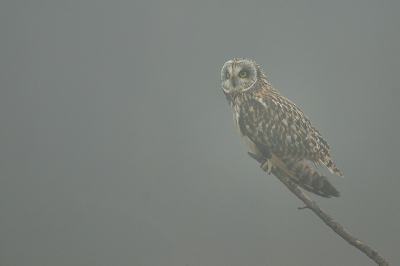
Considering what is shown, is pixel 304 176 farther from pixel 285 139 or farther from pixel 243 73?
pixel 243 73

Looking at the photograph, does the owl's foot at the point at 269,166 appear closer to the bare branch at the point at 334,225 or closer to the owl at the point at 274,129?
the owl at the point at 274,129

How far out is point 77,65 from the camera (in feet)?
7.79

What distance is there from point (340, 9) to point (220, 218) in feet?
5.34

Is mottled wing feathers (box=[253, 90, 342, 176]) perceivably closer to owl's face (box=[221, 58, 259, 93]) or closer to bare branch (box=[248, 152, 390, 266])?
owl's face (box=[221, 58, 259, 93])

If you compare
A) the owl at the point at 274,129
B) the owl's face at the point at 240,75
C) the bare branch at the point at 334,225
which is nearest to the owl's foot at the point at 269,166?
the owl at the point at 274,129

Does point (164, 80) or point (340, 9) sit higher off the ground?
point (340, 9)

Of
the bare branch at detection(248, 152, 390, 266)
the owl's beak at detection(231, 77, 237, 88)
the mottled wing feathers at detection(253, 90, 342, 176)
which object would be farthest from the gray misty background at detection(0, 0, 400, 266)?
the bare branch at detection(248, 152, 390, 266)

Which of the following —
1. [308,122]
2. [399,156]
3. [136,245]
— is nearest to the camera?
[308,122]

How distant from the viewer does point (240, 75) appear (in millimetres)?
1965

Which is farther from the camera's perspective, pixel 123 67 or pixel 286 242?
pixel 123 67

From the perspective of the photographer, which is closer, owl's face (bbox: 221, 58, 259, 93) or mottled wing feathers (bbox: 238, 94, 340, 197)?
mottled wing feathers (bbox: 238, 94, 340, 197)

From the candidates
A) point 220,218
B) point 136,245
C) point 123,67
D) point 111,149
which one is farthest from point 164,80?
point 136,245

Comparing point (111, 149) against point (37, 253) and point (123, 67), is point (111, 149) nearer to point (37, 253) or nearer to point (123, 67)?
point (123, 67)

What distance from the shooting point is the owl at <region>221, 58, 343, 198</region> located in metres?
1.86
